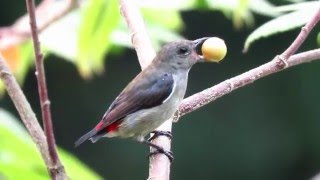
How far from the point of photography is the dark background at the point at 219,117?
348 inches

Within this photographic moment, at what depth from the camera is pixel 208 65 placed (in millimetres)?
9219

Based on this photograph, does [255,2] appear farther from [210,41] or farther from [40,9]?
[40,9]

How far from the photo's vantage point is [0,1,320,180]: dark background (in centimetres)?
885

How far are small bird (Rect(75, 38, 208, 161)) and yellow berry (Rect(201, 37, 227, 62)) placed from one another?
0.72 feet

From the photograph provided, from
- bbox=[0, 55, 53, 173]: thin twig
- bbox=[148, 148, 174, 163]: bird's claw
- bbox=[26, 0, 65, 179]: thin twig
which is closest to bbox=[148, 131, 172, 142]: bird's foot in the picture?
bbox=[148, 148, 174, 163]: bird's claw

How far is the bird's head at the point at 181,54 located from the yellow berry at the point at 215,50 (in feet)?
1.38

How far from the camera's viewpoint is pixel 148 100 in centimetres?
290

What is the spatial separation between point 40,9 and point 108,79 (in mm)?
6847

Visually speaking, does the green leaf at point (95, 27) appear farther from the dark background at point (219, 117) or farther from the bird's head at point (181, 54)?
the dark background at point (219, 117)

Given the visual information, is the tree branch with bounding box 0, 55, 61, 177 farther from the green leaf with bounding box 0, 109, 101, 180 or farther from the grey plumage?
the grey plumage

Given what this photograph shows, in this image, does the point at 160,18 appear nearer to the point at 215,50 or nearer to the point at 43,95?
the point at 215,50

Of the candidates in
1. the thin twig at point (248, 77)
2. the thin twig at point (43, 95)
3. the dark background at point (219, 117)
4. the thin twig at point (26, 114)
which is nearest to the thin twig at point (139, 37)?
the thin twig at point (248, 77)

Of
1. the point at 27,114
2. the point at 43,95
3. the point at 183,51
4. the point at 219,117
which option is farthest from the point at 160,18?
the point at 219,117

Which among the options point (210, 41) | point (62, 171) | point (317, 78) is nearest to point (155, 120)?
point (210, 41)
